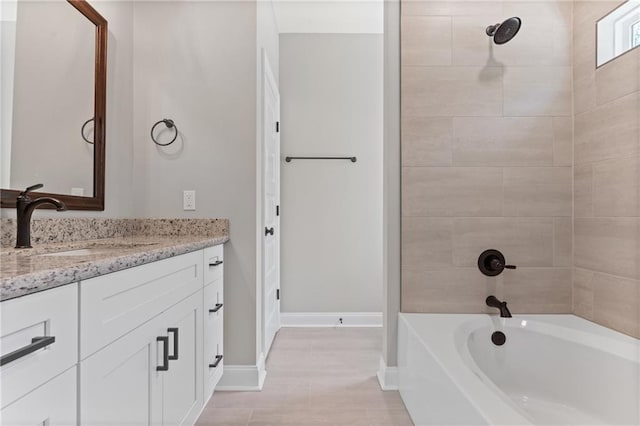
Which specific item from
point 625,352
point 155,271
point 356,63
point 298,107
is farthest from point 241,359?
point 356,63

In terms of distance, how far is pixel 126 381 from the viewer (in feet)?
3.38

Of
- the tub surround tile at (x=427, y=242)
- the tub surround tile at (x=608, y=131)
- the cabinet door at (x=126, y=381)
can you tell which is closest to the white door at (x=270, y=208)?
the tub surround tile at (x=427, y=242)

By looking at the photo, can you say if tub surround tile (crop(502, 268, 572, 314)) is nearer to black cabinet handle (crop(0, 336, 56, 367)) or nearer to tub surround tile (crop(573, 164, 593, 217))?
tub surround tile (crop(573, 164, 593, 217))

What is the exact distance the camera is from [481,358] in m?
1.85

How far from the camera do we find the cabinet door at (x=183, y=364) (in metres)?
1.31

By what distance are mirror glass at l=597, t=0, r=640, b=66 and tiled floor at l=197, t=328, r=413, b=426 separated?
206 centimetres

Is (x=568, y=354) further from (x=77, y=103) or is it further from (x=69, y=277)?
(x=77, y=103)

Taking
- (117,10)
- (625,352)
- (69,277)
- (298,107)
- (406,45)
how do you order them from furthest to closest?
1. (298,107)
2. (406,45)
3. (117,10)
4. (625,352)
5. (69,277)

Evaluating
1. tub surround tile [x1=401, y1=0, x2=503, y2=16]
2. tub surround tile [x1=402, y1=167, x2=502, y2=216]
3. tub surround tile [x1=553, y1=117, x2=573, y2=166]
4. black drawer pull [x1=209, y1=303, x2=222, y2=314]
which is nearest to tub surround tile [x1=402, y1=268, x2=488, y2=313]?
tub surround tile [x1=402, y1=167, x2=502, y2=216]

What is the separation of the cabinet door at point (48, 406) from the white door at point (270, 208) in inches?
60.7

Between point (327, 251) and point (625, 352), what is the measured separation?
2.26 m

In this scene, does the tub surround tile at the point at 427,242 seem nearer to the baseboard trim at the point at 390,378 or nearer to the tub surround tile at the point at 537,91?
the baseboard trim at the point at 390,378

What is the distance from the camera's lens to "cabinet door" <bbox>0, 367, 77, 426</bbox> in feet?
2.08

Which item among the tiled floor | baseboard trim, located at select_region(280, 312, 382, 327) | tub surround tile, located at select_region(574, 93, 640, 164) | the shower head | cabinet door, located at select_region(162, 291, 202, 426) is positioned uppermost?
the shower head
